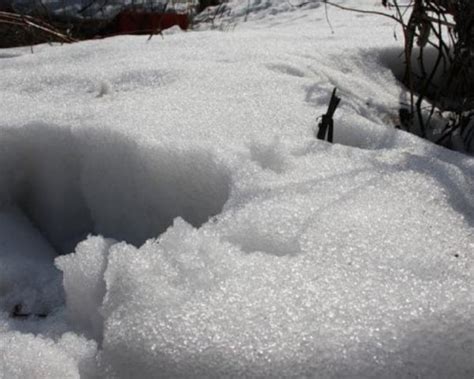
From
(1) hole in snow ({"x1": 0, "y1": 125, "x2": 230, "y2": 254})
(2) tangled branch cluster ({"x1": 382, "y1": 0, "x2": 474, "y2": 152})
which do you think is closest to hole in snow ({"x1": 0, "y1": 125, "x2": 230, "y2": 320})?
(1) hole in snow ({"x1": 0, "y1": 125, "x2": 230, "y2": 254})

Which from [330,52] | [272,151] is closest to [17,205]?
[272,151]

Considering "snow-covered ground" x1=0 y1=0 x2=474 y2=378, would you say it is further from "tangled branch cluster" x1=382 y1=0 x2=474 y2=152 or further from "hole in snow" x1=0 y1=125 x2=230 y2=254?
"tangled branch cluster" x1=382 y1=0 x2=474 y2=152

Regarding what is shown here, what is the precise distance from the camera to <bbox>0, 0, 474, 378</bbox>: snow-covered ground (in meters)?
0.89

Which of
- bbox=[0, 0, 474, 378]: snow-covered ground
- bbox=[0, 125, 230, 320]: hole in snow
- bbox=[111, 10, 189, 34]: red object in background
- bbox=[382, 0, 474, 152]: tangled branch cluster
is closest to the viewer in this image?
bbox=[0, 0, 474, 378]: snow-covered ground

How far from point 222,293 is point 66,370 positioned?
0.82 feet

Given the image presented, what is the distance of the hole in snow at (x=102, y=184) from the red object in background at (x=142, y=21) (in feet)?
6.82

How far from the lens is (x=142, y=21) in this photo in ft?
12.0

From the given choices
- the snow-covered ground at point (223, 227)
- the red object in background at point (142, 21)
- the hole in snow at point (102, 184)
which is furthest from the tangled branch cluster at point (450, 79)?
the red object in background at point (142, 21)

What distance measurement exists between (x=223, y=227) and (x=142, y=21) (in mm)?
2809

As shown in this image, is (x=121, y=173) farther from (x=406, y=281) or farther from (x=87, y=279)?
(x=406, y=281)

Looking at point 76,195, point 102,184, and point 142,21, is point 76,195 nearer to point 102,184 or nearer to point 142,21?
point 102,184

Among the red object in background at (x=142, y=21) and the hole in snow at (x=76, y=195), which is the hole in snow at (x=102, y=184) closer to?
the hole in snow at (x=76, y=195)

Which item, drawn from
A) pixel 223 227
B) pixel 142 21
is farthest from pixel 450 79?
pixel 142 21

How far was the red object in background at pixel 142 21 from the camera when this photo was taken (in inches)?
142
